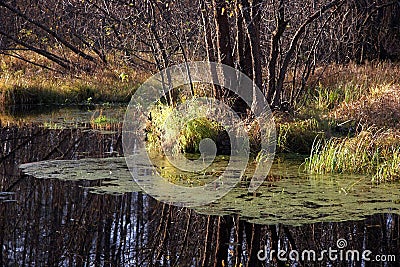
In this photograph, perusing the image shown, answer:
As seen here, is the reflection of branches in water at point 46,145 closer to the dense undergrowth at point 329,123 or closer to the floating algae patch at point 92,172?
the floating algae patch at point 92,172

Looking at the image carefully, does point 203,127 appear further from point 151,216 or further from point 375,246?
point 375,246

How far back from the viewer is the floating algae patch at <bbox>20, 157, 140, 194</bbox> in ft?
21.5

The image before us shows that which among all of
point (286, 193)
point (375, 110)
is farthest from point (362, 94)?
point (286, 193)

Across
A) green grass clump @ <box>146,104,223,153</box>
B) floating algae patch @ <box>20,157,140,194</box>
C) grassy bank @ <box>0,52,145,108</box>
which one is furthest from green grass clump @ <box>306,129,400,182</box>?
grassy bank @ <box>0,52,145,108</box>

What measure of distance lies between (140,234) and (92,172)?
86.5 inches

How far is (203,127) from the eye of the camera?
8.60m

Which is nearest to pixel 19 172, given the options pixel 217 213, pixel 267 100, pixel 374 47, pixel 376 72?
pixel 217 213

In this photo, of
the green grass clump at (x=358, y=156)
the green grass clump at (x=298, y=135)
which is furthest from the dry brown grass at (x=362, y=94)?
the green grass clump at (x=358, y=156)

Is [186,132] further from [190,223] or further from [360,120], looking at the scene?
[190,223]

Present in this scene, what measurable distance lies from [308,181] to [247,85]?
9.46ft

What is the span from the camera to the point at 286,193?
6.14 metres

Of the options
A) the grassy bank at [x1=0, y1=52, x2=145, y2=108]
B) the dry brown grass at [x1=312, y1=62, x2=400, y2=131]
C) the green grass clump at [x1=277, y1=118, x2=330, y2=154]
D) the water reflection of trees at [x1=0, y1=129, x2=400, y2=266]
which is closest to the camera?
the water reflection of trees at [x1=0, y1=129, x2=400, y2=266]

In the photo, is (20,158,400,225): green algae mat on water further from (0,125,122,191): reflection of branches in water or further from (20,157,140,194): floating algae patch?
(0,125,122,191): reflection of branches in water

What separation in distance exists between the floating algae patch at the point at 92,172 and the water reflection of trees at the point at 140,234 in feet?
0.94
